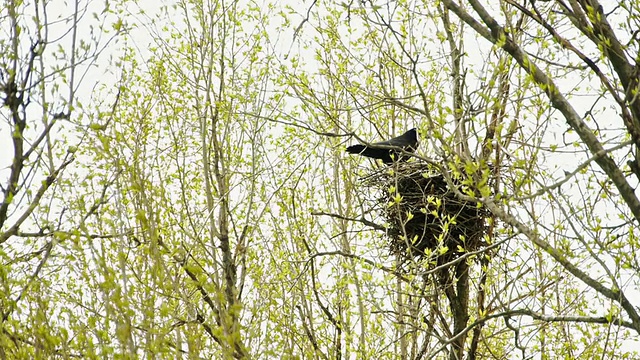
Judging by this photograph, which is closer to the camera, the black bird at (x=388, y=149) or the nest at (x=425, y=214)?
the nest at (x=425, y=214)

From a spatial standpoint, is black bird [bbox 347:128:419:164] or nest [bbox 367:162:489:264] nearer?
nest [bbox 367:162:489:264]

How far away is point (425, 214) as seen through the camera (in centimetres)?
620

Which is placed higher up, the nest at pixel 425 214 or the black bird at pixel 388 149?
the black bird at pixel 388 149

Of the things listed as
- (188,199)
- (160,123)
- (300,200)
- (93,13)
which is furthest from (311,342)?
(93,13)

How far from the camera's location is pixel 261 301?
8.00m

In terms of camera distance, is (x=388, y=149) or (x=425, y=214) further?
(x=388, y=149)

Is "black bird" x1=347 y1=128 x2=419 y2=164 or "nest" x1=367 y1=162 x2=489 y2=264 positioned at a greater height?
"black bird" x1=347 y1=128 x2=419 y2=164

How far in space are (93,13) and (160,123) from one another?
390 centimetres

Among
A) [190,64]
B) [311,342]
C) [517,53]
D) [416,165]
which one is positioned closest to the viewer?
[517,53]

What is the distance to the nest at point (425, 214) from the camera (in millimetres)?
6055

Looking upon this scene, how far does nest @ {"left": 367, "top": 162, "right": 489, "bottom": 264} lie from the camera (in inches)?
238

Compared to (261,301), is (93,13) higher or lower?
higher

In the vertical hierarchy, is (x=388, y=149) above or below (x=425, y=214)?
above

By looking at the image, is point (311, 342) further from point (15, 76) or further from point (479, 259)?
point (15, 76)
